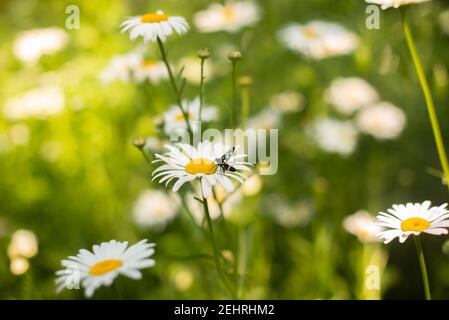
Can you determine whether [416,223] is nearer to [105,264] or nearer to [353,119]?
[105,264]

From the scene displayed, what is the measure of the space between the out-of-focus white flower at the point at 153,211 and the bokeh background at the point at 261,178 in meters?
0.02

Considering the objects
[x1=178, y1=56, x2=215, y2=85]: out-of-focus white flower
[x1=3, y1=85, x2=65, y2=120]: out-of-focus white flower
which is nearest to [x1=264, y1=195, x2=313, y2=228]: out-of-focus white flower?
[x1=178, y1=56, x2=215, y2=85]: out-of-focus white flower

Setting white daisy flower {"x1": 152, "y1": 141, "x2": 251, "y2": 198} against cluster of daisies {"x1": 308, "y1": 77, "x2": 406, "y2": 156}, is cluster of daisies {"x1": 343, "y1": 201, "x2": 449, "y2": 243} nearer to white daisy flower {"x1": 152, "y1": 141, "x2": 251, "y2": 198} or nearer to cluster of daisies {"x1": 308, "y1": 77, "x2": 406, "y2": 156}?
white daisy flower {"x1": 152, "y1": 141, "x2": 251, "y2": 198}

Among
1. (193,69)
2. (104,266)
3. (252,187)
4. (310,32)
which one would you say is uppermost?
(193,69)

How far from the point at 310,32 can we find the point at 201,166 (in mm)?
1221

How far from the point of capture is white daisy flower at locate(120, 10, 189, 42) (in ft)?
3.70

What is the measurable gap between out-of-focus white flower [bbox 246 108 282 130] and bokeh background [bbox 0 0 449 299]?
0.03 m

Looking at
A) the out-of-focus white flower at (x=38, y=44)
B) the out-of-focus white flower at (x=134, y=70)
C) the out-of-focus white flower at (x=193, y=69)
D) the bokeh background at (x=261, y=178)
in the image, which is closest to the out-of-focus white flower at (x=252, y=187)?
the bokeh background at (x=261, y=178)

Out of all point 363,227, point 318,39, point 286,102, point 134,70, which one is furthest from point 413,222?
point 286,102

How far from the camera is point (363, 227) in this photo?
63.3 inches

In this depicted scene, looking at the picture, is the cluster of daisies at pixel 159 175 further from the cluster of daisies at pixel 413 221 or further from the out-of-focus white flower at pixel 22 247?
the out-of-focus white flower at pixel 22 247

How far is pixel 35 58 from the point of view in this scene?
2.26 m
